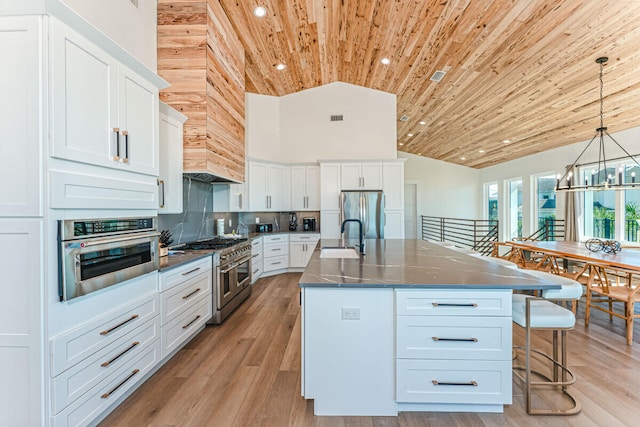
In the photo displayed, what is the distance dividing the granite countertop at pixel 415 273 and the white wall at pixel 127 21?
2132 millimetres

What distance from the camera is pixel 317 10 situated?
12.1 feet

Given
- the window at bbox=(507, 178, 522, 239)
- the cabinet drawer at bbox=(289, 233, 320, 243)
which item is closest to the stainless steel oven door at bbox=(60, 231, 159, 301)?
the cabinet drawer at bbox=(289, 233, 320, 243)

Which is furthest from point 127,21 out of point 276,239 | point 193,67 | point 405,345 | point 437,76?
point 437,76

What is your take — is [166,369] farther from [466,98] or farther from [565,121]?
[565,121]

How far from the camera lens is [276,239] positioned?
5.74 m

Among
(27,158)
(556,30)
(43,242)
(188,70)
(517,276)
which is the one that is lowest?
(517,276)

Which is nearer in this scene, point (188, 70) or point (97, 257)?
point (97, 257)

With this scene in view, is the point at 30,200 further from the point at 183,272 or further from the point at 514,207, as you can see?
the point at 514,207

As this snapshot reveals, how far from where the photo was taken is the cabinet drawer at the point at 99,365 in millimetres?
1508

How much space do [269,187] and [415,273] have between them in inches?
172

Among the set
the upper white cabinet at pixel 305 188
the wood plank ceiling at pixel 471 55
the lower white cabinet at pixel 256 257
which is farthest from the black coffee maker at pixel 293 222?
the wood plank ceiling at pixel 471 55

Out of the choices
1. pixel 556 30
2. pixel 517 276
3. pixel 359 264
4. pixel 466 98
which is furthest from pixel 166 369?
pixel 466 98

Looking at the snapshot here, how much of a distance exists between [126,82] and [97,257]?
1.11m

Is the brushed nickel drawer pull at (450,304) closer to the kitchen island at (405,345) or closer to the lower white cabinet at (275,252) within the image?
the kitchen island at (405,345)
